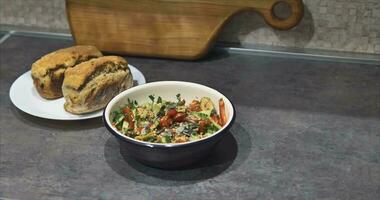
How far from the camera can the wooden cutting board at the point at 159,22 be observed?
1027mm

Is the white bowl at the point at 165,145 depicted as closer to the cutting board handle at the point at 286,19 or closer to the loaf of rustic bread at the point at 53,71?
the loaf of rustic bread at the point at 53,71

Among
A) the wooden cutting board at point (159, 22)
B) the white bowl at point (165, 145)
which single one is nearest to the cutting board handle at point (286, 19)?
the wooden cutting board at point (159, 22)

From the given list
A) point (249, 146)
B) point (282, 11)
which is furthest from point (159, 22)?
point (249, 146)

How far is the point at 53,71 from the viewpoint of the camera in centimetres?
92

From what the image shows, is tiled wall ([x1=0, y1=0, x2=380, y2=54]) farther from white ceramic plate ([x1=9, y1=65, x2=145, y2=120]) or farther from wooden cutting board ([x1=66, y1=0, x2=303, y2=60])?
white ceramic plate ([x1=9, y1=65, x2=145, y2=120])

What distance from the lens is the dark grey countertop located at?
754mm

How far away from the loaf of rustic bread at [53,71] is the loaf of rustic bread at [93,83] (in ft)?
0.10

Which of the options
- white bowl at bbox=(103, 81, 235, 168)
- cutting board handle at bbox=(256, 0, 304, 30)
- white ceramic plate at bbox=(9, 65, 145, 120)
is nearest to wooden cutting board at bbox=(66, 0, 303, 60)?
cutting board handle at bbox=(256, 0, 304, 30)

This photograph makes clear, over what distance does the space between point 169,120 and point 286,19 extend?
349 millimetres

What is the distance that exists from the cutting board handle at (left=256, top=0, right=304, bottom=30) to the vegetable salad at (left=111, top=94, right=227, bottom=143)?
0.25 m

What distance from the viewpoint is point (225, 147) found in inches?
32.9

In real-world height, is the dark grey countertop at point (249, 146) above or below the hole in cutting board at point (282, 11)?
below

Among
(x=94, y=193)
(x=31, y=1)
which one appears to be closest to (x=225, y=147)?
(x=94, y=193)

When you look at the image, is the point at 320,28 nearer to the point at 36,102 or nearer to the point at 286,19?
the point at 286,19
